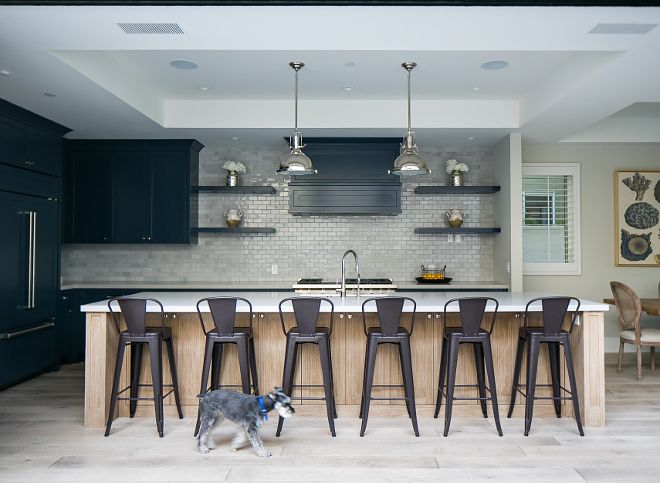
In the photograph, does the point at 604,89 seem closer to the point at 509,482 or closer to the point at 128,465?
the point at 509,482

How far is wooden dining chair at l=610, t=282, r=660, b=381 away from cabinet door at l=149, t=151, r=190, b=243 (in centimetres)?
487

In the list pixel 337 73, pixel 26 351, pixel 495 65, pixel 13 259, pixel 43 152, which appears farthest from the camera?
pixel 43 152

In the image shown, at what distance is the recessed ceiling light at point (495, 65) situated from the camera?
13.3 feet

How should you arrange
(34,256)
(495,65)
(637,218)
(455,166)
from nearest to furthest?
(495,65) < (34,256) < (455,166) < (637,218)

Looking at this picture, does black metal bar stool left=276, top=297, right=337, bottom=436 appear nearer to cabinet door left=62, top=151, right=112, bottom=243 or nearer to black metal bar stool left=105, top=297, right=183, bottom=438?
black metal bar stool left=105, top=297, right=183, bottom=438

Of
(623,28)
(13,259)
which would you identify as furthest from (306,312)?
(13,259)

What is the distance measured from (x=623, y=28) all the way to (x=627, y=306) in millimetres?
3234

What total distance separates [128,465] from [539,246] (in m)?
5.19

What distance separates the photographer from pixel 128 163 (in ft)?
19.0

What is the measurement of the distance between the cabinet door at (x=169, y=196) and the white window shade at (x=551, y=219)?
13.9ft

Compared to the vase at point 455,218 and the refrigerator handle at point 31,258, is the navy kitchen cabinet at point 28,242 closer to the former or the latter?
the refrigerator handle at point 31,258

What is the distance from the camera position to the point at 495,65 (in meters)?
4.12

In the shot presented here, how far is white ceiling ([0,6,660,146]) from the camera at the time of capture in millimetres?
2727

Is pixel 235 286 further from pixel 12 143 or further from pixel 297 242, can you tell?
pixel 12 143
